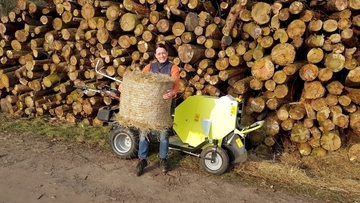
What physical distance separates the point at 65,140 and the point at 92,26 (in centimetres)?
210

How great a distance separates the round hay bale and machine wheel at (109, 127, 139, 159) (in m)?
0.64

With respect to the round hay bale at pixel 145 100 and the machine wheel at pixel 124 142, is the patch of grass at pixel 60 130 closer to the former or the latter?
the machine wheel at pixel 124 142

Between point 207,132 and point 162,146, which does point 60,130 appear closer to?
point 162,146

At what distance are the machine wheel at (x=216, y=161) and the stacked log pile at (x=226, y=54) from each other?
1285 millimetres

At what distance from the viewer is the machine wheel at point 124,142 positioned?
508 cm

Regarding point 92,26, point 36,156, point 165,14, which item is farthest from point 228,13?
point 36,156

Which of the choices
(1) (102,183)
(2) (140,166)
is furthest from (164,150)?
(1) (102,183)

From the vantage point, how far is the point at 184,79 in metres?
6.08

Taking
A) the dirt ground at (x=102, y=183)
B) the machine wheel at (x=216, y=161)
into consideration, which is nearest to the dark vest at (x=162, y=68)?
the machine wheel at (x=216, y=161)

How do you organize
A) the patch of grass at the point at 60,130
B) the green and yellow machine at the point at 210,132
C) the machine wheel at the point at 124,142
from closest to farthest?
Result: the green and yellow machine at the point at 210,132, the machine wheel at the point at 124,142, the patch of grass at the point at 60,130

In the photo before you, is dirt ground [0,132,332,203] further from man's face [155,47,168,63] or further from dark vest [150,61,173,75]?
man's face [155,47,168,63]

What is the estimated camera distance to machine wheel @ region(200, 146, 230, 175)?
4.61 m

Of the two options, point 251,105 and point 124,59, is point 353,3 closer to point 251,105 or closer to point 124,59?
point 251,105

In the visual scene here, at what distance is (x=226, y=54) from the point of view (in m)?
5.77
